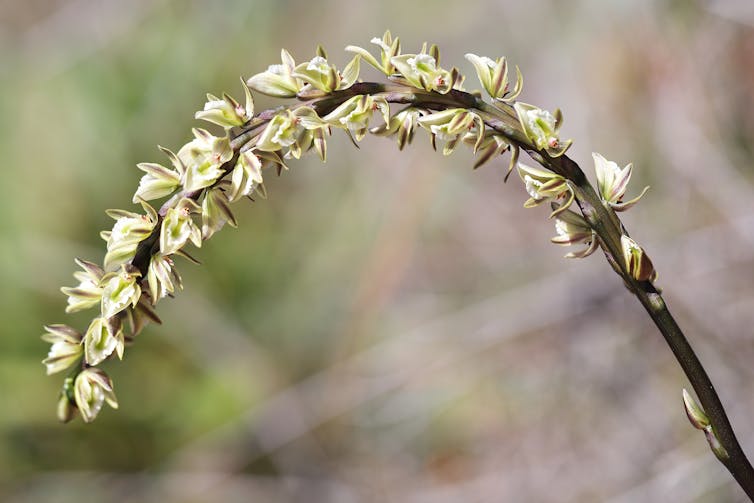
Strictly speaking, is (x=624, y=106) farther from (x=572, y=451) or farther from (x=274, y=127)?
(x=274, y=127)

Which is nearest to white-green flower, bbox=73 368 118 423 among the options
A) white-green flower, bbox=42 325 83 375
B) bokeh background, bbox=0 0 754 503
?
white-green flower, bbox=42 325 83 375

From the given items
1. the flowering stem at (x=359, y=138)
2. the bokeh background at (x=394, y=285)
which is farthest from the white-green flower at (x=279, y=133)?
the bokeh background at (x=394, y=285)

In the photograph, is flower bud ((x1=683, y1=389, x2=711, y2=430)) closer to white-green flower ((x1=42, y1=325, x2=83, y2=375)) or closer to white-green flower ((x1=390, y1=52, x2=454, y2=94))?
white-green flower ((x1=390, y1=52, x2=454, y2=94))

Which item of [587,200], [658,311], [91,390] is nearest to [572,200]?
[587,200]

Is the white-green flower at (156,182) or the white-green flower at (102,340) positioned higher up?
the white-green flower at (156,182)

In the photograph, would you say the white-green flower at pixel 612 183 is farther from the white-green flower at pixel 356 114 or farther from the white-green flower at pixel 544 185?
the white-green flower at pixel 356 114
